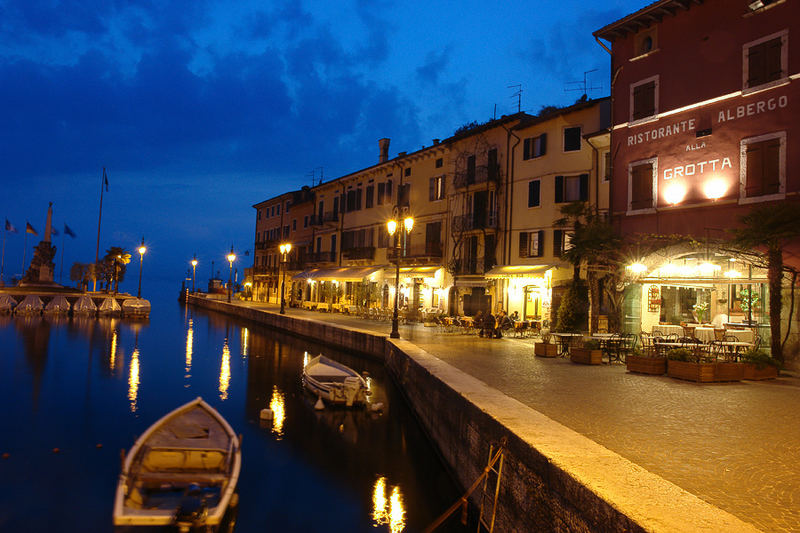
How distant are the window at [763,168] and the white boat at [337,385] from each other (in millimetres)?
11435

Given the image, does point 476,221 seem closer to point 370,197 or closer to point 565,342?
point 370,197

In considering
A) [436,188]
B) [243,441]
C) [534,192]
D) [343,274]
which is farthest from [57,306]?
[243,441]

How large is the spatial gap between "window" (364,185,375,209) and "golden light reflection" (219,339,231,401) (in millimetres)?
15561

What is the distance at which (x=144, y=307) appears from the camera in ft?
158

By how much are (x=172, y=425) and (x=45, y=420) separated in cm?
721

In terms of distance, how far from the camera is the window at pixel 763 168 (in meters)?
13.4

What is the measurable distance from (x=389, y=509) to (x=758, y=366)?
8.66 m

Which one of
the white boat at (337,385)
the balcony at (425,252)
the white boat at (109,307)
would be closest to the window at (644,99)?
the white boat at (337,385)

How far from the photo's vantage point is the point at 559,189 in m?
24.0

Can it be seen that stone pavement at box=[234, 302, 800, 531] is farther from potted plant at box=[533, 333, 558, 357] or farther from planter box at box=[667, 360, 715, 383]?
potted plant at box=[533, 333, 558, 357]

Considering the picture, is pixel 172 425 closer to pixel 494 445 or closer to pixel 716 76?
pixel 494 445

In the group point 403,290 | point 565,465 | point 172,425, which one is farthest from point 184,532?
point 403,290

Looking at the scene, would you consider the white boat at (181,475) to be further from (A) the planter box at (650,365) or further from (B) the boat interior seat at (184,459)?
(A) the planter box at (650,365)

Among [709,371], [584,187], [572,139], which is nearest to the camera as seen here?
[709,371]
